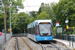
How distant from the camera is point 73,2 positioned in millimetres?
60281

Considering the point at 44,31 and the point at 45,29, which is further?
the point at 45,29

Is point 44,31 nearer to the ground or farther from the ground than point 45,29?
nearer to the ground

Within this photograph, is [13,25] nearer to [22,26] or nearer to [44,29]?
[22,26]

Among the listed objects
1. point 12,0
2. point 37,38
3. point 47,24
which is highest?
point 12,0

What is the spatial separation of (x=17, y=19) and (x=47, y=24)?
6429 cm

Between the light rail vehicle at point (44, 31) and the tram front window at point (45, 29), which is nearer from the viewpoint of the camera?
the light rail vehicle at point (44, 31)

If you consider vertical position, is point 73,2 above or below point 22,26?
above

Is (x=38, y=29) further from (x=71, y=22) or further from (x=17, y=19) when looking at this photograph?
(x=17, y=19)

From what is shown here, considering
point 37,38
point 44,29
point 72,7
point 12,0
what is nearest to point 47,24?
point 44,29

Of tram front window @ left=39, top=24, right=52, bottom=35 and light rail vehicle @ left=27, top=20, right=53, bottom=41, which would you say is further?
tram front window @ left=39, top=24, right=52, bottom=35

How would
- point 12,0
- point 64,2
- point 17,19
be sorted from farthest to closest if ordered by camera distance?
point 17,19 → point 12,0 → point 64,2

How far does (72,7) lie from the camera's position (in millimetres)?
58500

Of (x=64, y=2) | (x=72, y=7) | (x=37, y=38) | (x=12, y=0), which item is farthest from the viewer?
(x=12, y=0)

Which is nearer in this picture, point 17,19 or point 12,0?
point 12,0
